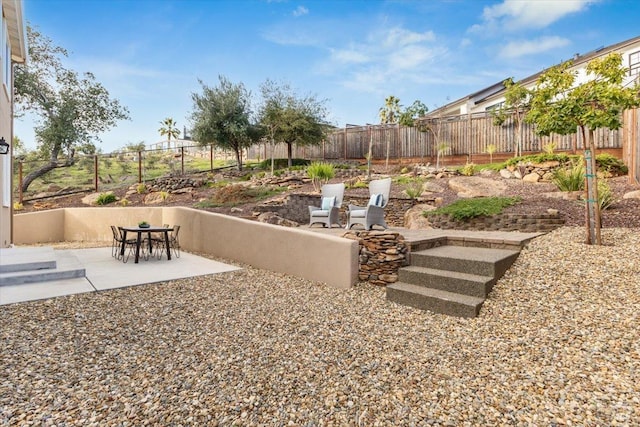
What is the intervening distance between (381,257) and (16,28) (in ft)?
30.0

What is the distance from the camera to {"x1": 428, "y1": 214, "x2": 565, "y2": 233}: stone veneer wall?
5.87 m

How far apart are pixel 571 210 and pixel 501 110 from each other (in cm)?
739

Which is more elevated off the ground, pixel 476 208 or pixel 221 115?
pixel 221 115

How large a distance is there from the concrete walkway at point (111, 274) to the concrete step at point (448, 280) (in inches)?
122

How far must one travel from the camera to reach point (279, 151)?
19812 millimetres

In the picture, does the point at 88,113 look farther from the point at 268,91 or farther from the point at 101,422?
the point at 101,422

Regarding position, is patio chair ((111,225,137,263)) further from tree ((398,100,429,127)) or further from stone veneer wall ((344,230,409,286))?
tree ((398,100,429,127))

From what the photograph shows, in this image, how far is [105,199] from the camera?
11.9 m

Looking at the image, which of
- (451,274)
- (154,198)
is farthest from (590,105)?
(154,198)

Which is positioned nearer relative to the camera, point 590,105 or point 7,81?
point 590,105

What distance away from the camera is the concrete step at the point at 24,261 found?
4984 mm

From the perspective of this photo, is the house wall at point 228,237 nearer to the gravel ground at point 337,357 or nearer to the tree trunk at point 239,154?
the gravel ground at point 337,357

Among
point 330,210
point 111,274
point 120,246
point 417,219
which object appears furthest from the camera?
point 417,219

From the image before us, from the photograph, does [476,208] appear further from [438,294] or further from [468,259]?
[438,294]
